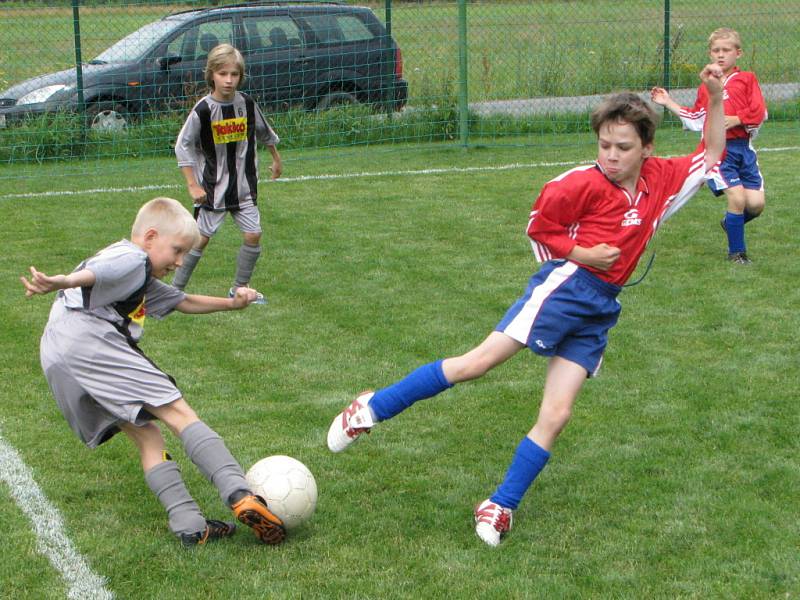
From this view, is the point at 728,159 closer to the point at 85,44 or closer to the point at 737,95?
the point at 737,95

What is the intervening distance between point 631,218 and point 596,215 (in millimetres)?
125

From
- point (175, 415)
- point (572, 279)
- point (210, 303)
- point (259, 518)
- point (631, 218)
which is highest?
point (631, 218)

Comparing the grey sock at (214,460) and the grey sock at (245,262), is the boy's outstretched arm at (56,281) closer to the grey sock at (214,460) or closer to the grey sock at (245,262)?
the grey sock at (214,460)

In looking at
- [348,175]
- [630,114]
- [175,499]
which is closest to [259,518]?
[175,499]

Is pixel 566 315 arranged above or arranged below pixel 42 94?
below

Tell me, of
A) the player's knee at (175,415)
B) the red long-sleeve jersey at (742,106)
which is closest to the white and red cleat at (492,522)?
the player's knee at (175,415)

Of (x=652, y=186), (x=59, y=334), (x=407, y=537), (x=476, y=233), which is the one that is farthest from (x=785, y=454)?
(x=476, y=233)

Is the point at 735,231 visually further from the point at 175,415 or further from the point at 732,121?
the point at 175,415

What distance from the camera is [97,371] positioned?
385 cm

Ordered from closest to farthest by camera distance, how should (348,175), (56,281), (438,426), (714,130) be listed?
(56,281) → (714,130) → (438,426) → (348,175)

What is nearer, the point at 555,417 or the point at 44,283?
the point at 44,283

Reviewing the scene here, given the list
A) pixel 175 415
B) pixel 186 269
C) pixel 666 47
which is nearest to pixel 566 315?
pixel 175 415

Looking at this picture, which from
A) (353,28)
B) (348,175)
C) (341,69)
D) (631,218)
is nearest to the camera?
(631,218)

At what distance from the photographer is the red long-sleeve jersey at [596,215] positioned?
3.99 meters
